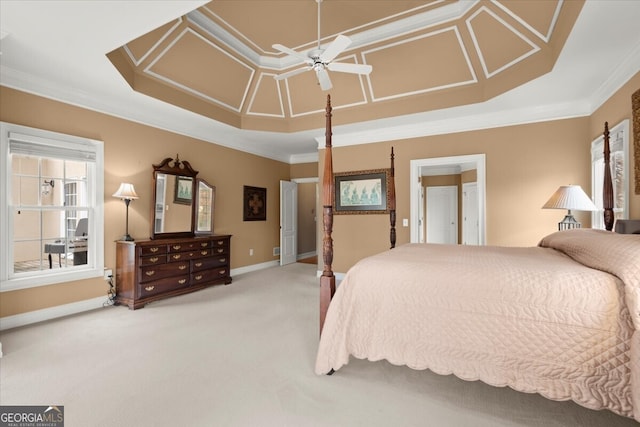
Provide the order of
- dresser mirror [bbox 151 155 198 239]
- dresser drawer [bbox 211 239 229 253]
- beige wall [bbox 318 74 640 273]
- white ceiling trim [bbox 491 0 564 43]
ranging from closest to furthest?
white ceiling trim [bbox 491 0 564 43], beige wall [bbox 318 74 640 273], dresser mirror [bbox 151 155 198 239], dresser drawer [bbox 211 239 229 253]

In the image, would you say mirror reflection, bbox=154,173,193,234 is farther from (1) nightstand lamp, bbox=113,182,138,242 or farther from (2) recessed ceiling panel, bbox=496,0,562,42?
(2) recessed ceiling panel, bbox=496,0,562,42

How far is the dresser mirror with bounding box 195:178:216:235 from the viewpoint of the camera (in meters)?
5.01

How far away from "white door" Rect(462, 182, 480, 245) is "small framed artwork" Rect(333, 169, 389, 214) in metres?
3.21

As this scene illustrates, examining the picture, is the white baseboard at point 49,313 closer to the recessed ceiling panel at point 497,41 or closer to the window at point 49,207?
the window at point 49,207

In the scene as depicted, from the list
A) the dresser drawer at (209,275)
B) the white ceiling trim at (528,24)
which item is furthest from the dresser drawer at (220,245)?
the white ceiling trim at (528,24)

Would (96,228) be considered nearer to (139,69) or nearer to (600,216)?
(139,69)

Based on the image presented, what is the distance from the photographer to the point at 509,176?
425 centimetres

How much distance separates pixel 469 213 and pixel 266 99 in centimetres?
561

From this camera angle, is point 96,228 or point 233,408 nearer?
point 233,408

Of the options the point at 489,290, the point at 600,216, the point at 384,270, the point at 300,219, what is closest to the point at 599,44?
the point at 600,216

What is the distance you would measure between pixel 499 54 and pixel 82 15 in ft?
13.5

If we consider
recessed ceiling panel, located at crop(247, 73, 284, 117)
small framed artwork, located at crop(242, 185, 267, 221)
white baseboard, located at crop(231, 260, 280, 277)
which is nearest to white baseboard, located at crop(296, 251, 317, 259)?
white baseboard, located at crop(231, 260, 280, 277)

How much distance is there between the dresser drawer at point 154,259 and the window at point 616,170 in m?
5.34

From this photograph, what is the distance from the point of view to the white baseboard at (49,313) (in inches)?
120
